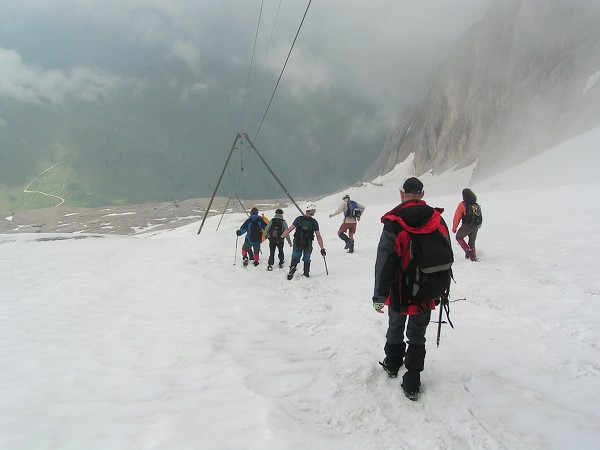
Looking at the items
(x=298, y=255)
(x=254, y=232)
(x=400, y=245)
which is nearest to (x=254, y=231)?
(x=254, y=232)

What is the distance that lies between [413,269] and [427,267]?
0.16 meters

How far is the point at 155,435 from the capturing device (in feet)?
10.3

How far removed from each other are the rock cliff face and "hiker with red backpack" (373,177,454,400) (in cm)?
4501

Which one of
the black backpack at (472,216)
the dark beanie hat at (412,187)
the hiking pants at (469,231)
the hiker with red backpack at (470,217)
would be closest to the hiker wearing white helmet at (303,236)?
the hiker with red backpack at (470,217)

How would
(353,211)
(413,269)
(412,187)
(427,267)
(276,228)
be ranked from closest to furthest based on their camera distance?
(427,267) → (413,269) → (412,187) → (276,228) → (353,211)

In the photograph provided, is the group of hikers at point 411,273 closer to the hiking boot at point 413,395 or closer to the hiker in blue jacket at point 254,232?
the hiking boot at point 413,395

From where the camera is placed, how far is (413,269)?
13.4 ft

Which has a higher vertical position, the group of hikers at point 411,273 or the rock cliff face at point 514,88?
the rock cliff face at point 514,88

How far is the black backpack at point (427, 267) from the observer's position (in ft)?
13.1

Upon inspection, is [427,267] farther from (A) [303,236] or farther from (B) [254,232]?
(B) [254,232]

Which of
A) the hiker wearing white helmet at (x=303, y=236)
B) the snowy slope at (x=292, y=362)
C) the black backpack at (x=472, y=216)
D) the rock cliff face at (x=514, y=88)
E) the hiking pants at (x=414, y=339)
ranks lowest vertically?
the snowy slope at (x=292, y=362)

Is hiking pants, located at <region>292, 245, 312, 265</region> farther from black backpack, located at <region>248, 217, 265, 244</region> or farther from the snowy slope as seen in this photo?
black backpack, located at <region>248, 217, 265, 244</region>

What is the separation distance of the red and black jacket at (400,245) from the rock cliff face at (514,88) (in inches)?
1772

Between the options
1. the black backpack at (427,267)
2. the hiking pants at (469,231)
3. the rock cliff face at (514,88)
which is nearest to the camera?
the black backpack at (427,267)
